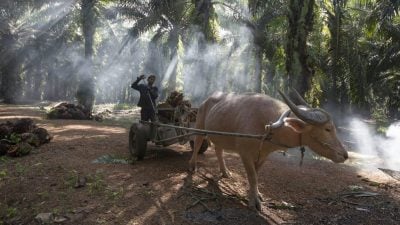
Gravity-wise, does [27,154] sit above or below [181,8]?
below

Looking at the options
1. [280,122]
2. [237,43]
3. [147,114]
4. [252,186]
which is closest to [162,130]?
[147,114]

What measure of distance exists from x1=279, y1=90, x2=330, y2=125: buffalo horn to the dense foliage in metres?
6.97

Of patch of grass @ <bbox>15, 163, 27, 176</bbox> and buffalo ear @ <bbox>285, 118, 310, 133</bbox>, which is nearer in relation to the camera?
buffalo ear @ <bbox>285, 118, 310, 133</bbox>

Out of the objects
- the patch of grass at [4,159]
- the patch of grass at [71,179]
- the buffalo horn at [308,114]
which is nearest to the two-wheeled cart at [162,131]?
the patch of grass at [71,179]

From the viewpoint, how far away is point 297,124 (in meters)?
5.38

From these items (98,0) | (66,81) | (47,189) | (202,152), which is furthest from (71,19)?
(66,81)

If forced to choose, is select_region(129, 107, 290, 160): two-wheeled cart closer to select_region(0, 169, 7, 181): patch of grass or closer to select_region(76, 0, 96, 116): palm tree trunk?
select_region(0, 169, 7, 181): patch of grass

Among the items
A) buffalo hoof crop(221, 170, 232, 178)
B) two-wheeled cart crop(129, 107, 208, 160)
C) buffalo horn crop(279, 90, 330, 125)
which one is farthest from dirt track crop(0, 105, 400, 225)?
buffalo horn crop(279, 90, 330, 125)

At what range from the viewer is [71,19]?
1042 inches

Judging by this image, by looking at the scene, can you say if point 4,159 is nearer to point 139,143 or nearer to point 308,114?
point 139,143

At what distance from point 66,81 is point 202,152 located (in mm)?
47514

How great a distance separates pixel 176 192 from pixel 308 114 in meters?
2.71

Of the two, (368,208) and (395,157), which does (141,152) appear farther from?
(395,157)

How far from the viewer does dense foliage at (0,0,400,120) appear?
1429cm
